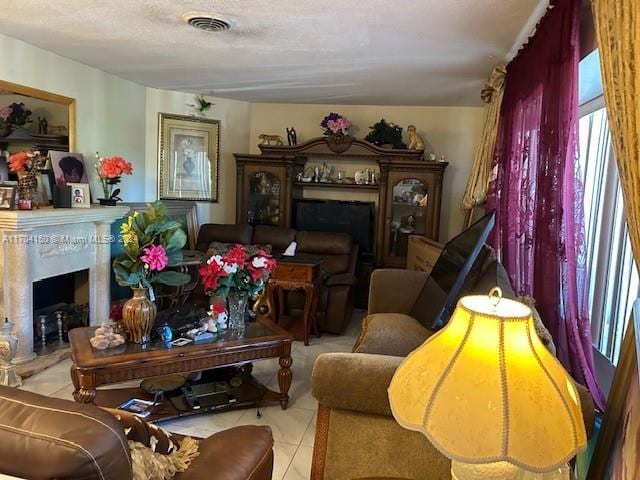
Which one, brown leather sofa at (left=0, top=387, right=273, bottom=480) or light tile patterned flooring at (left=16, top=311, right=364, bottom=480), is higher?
brown leather sofa at (left=0, top=387, right=273, bottom=480)

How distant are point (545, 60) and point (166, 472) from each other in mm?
2226

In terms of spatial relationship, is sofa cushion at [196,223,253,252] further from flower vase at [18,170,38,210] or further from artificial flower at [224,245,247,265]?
artificial flower at [224,245,247,265]

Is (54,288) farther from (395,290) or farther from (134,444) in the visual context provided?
(134,444)

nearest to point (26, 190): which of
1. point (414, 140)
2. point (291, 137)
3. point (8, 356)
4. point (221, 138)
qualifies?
point (8, 356)

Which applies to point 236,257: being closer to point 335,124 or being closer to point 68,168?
point 68,168

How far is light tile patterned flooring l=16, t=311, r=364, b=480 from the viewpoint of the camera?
89.5 inches

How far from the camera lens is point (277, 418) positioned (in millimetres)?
2660

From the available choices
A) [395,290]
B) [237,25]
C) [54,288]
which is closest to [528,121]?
[395,290]

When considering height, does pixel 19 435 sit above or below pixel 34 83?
below

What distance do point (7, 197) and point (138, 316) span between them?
1515 millimetres

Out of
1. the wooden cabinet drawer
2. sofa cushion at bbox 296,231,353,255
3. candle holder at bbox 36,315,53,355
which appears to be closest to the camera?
candle holder at bbox 36,315,53,355

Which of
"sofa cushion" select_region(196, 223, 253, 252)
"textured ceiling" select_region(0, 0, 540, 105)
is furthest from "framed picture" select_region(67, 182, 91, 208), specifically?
"sofa cushion" select_region(196, 223, 253, 252)

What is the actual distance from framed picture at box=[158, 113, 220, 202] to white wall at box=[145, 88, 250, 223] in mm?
60

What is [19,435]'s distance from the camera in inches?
33.4
